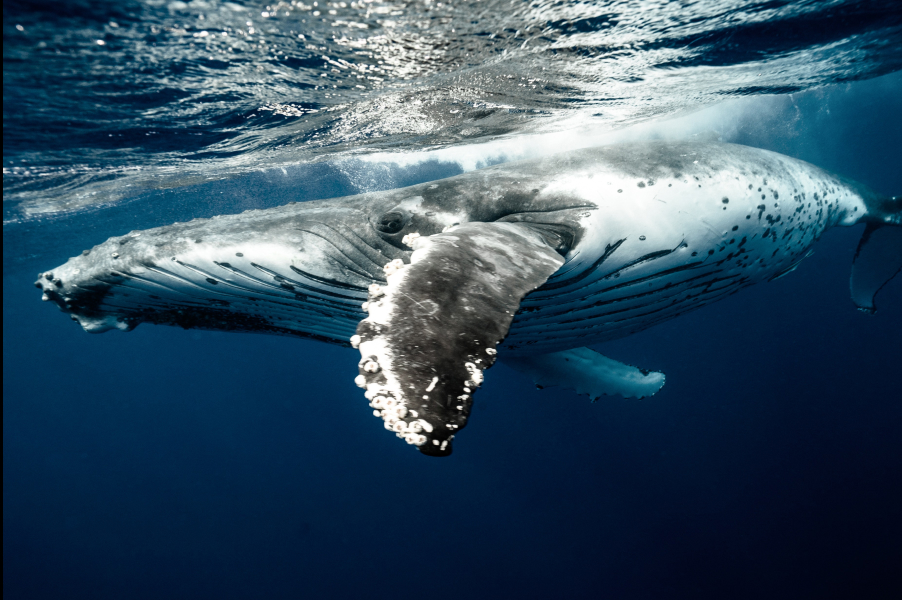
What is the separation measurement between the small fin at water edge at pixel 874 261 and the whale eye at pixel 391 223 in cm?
822

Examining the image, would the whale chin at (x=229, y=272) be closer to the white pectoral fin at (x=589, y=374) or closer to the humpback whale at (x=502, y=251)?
the humpback whale at (x=502, y=251)

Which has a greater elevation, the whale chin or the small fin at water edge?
the small fin at water edge

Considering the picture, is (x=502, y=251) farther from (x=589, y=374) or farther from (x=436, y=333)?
(x=589, y=374)

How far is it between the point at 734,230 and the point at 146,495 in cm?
7517

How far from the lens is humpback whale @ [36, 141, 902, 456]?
90.8 inches

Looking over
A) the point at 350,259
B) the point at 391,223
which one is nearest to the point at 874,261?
the point at 391,223

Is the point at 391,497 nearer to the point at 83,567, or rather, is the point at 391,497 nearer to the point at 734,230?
the point at 83,567

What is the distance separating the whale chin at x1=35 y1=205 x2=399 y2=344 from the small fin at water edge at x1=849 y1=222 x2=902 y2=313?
876 centimetres

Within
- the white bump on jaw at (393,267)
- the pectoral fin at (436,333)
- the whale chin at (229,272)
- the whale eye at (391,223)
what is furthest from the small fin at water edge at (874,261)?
the white bump on jaw at (393,267)

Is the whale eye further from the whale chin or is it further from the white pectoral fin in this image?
the white pectoral fin

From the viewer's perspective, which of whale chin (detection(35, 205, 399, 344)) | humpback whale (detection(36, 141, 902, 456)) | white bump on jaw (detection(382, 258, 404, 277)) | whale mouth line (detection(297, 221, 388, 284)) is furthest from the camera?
whale mouth line (detection(297, 221, 388, 284))

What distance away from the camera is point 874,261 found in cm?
736

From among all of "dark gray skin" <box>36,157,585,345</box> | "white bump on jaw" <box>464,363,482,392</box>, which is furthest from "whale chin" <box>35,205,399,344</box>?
"white bump on jaw" <box>464,363,482,392</box>

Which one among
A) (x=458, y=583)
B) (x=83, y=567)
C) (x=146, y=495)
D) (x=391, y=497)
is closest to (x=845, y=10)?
(x=458, y=583)
